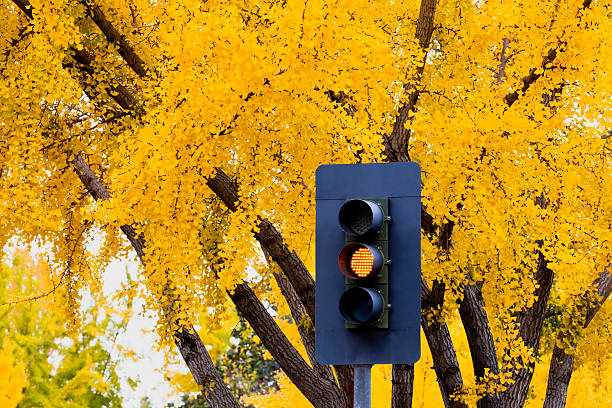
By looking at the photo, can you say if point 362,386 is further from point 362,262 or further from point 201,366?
point 201,366

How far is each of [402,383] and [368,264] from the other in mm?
5923

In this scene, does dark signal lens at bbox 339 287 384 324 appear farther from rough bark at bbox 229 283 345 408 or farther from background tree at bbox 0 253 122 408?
background tree at bbox 0 253 122 408

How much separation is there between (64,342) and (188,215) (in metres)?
18.1

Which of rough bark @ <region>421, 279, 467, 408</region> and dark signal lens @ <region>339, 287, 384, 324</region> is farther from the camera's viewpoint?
rough bark @ <region>421, 279, 467, 408</region>

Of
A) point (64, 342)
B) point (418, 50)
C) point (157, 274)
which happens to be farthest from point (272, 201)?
point (64, 342)

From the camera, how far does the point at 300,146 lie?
23.7 ft

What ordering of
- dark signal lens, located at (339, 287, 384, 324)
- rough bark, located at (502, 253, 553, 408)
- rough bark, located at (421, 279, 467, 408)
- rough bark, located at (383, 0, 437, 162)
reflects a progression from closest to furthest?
dark signal lens, located at (339, 287, 384, 324) → rough bark, located at (383, 0, 437, 162) → rough bark, located at (421, 279, 467, 408) → rough bark, located at (502, 253, 553, 408)

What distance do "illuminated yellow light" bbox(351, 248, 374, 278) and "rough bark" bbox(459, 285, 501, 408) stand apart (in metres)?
5.93

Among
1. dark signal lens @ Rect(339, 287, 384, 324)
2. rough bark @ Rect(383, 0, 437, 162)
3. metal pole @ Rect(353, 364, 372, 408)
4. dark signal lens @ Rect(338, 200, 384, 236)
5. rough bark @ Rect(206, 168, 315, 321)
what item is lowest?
metal pole @ Rect(353, 364, 372, 408)

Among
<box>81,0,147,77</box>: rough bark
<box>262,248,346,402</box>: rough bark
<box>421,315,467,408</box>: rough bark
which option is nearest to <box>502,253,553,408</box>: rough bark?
<box>421,315,467,408</box>: rough bark

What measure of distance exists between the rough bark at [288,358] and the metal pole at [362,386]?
15.9ft

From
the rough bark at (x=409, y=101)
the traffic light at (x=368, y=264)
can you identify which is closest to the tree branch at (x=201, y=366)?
the rough bark at (x=409, y=101)

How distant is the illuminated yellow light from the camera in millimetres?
3881

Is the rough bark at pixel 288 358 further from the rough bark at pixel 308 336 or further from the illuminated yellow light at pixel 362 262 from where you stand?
the illuminated yellow light at pixel 362 262
